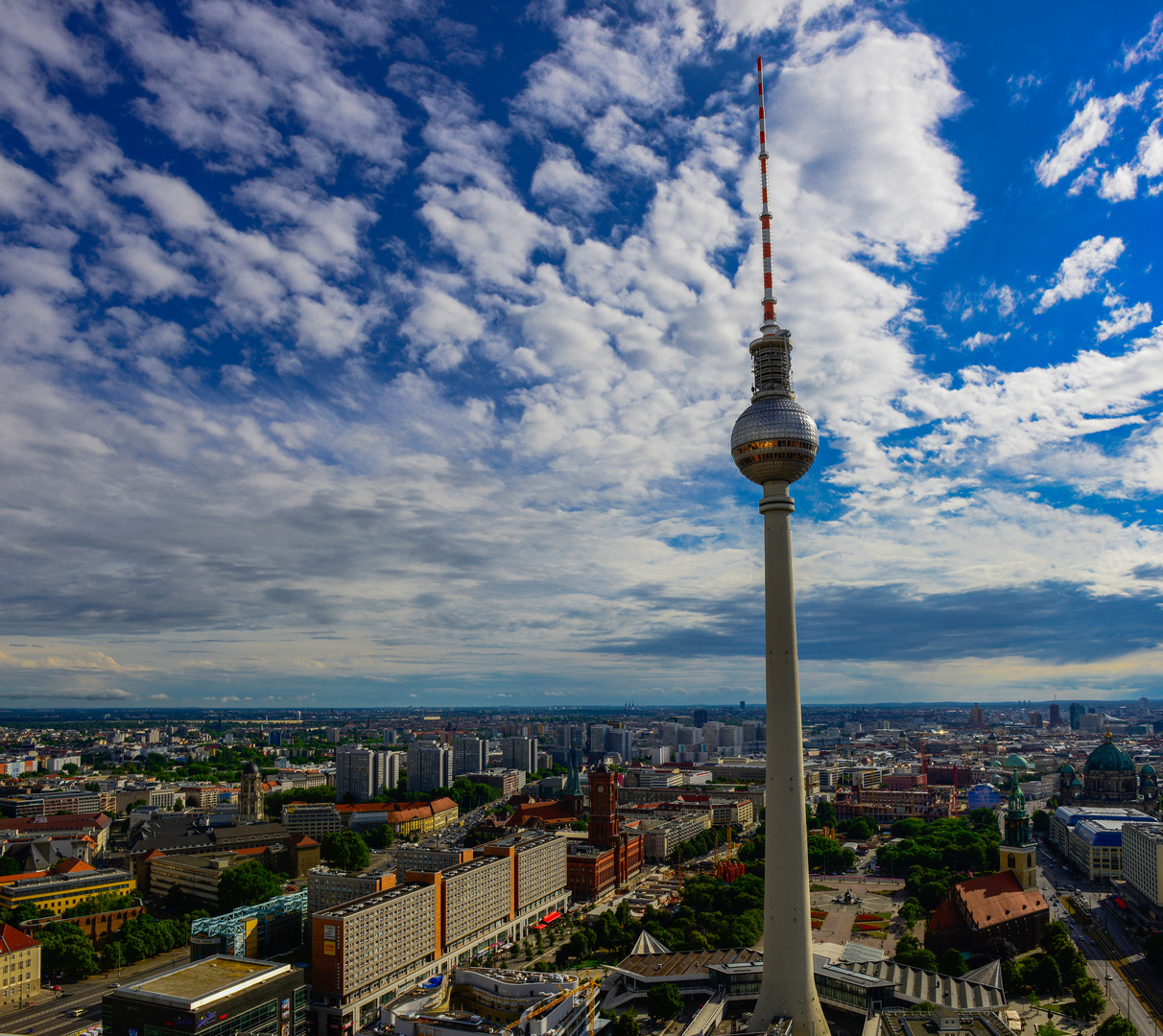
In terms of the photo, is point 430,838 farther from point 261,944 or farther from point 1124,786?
point 1124,786

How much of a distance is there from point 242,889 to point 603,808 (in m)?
50.2

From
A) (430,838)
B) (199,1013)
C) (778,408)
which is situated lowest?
(430,838)

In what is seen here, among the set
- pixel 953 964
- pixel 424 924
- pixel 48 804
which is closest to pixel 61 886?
pixel 424 924

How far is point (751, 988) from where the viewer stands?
7244 centimetres

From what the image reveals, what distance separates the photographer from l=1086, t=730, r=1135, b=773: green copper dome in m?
177

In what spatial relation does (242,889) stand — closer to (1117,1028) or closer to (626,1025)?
Result: (626,1025)

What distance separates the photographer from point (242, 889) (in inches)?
3920

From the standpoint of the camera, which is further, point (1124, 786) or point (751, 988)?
point (1124, 786)

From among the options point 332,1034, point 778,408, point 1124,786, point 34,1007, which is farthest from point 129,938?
point 1124,786

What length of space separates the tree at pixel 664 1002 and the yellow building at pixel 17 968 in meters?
54.4

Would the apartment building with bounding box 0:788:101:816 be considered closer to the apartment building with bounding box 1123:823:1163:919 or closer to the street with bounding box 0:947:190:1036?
the street with bounding box 0:947:190:1036

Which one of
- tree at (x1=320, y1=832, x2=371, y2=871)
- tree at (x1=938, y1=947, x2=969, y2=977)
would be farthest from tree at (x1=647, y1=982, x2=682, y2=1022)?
tree at (x1=320, y1=832, x2=371, y2=871)

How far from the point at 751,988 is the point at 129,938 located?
6078 cm

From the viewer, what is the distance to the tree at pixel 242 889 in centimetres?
9950
